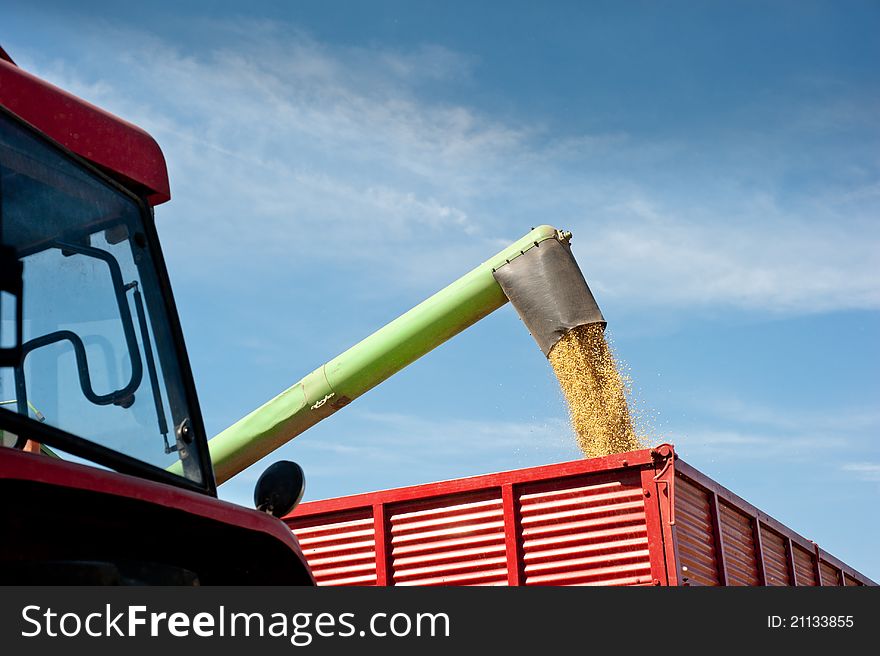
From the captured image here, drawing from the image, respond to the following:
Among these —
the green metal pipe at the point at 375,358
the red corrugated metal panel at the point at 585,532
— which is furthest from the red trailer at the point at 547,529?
the green metal pipe at the point at 375,358

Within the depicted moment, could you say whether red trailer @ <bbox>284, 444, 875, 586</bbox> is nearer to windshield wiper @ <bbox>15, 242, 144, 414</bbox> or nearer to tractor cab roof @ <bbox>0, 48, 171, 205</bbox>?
tractor cab roof @ <bbox>0, 48, 171, 205</bbox>

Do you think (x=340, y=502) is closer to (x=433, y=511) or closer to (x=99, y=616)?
(x=433, y=511)

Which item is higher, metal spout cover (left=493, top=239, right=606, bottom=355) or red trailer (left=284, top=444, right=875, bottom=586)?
metal spout cover (left=493, top=239, right=606, bottom=355)

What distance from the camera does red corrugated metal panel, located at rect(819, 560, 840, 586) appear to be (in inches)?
293

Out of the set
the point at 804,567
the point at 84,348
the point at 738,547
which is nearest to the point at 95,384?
the point at 84,348

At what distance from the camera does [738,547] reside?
19.8ft

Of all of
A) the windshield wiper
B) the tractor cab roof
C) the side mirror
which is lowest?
the side mirror

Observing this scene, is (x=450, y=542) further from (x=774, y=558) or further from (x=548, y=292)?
(x=774, y=558)

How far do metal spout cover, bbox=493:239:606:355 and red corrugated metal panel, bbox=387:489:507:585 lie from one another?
38.6 inches

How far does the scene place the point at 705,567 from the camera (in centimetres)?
546

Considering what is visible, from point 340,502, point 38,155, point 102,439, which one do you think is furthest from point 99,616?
point 340,502

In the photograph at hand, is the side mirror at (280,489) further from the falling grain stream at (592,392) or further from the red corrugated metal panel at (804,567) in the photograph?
the red corrugated metal panel at (804,567)

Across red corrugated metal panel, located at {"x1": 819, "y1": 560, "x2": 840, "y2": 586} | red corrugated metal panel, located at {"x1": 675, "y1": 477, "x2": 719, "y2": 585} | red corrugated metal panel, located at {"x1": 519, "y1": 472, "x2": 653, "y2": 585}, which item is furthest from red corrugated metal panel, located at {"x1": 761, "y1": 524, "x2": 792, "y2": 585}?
red corrugated metal panel, located at {"x1": 519, "y1": 472, "x2": 653, "y2": 585}

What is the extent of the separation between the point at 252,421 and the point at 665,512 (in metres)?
2.48
